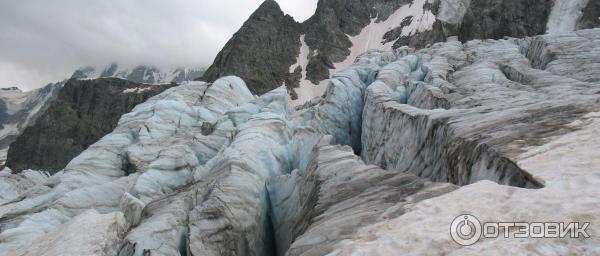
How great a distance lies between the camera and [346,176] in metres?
15.1

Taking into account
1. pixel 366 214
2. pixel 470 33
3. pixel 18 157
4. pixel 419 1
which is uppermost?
pixel 419 1

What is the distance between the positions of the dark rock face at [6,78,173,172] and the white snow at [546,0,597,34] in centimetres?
12945

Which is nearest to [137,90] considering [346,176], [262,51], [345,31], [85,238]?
[262,51]

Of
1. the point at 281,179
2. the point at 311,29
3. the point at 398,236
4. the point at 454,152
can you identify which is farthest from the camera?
the point at 311,29

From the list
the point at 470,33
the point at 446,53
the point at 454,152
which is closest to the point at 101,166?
the point at 454,152

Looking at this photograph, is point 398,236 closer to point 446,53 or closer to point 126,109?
point 446,53

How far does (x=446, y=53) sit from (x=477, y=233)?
1900 inches

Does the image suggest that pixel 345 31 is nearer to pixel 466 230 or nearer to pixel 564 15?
pixel 564 15

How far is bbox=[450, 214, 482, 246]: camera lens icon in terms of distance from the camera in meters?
8.17

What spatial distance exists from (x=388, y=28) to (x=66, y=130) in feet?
380

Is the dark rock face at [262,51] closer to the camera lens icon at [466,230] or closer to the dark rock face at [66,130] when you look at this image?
the dark rock face at [66,130]

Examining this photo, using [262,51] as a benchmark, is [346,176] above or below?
below

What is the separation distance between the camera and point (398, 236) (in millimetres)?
8898

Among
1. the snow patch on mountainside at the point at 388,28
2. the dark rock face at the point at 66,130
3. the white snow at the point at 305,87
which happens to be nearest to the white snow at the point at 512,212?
the white snow at the point at 305,87
